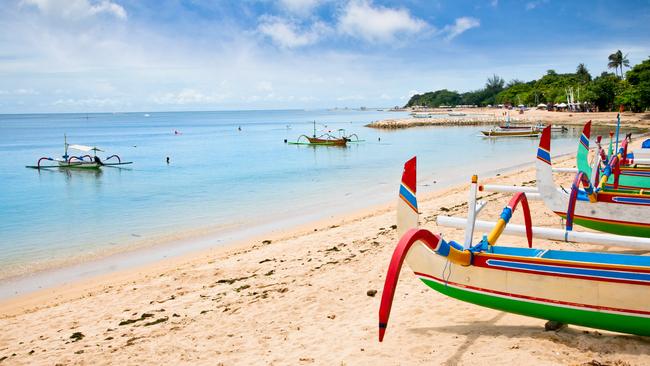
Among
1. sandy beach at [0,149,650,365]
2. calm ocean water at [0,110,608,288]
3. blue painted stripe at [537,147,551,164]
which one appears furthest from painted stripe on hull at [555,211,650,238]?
calm ocean water at [0,110,608,288]

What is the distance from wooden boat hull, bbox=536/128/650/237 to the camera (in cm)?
772

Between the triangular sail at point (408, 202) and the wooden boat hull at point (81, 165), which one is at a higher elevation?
the triangular sail at point (408, 202)

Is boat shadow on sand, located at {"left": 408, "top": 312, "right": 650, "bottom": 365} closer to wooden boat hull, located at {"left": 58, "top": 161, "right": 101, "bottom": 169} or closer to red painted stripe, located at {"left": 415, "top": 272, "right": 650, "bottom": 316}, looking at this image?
red painted stripe, located at {"left": 415, "top": 272, "right": 650, "bottom": 316}

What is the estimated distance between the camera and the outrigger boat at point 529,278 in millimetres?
4289

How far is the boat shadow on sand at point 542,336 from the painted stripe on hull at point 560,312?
138 millimetres

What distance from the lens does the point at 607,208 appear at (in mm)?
8062

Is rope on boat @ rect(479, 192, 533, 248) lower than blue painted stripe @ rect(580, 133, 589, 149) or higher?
lower

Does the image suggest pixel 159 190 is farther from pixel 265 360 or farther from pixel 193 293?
pixel 265 360

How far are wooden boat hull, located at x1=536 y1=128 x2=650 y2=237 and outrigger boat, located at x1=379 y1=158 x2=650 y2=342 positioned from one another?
2.84 m

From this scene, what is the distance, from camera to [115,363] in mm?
5691

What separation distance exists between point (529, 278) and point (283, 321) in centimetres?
334

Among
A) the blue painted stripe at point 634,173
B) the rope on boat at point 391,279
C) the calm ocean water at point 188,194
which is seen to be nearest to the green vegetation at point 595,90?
the calm ocean water at point 188,194

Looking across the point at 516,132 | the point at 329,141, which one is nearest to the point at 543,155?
the point at 329,141

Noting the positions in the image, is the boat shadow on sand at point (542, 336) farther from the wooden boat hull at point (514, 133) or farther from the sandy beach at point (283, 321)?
the wooden boat hull at point (514, 133)
